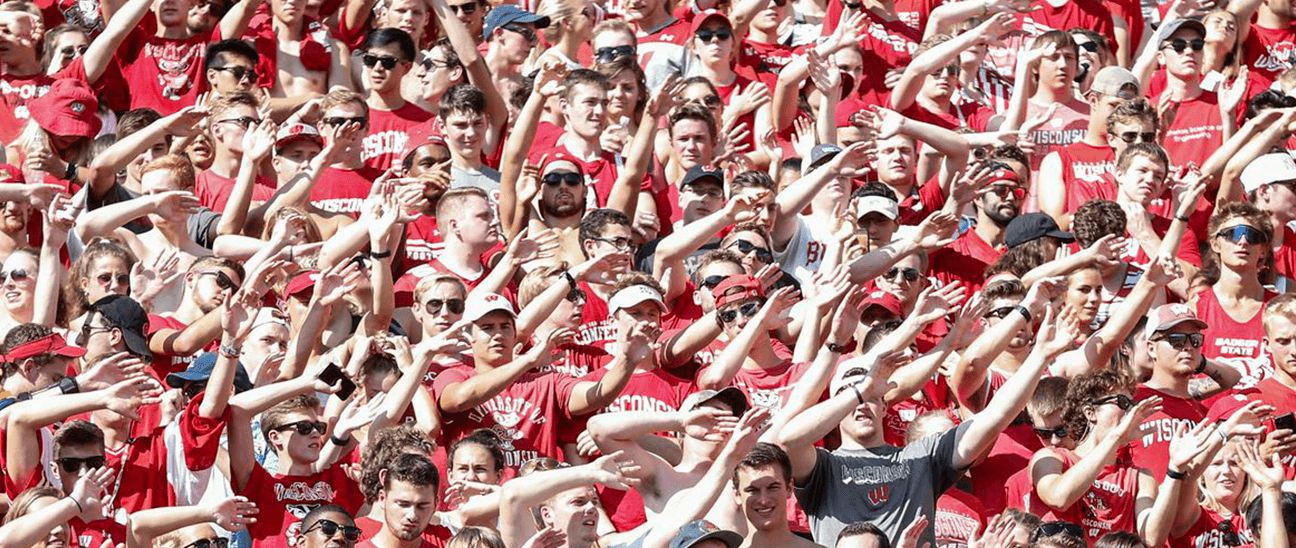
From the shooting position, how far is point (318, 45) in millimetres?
14891

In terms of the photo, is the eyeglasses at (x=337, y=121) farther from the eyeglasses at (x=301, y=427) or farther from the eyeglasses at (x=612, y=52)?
the eyeglasses at (x=301, y=427)

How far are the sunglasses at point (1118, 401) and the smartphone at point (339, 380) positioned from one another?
10.3 ft

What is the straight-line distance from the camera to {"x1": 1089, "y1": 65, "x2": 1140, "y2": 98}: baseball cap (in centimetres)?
1473

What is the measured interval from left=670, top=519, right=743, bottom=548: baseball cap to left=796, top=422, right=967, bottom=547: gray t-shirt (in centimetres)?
73

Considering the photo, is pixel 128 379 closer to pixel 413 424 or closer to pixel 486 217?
pixel 413 424

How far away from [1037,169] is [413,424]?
4.58 metres

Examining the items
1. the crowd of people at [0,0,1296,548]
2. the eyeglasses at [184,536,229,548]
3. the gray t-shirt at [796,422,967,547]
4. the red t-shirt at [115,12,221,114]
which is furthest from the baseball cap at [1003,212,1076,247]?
the eyeglasses at [184,536,229,548]

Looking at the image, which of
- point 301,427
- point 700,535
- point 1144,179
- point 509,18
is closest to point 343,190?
point 509,18

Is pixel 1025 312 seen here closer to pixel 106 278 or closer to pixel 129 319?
pixel 129 319

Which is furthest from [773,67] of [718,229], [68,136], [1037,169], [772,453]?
[772,453]

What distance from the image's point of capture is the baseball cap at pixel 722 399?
435 inches

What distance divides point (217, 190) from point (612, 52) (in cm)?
225

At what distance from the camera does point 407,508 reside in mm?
10500

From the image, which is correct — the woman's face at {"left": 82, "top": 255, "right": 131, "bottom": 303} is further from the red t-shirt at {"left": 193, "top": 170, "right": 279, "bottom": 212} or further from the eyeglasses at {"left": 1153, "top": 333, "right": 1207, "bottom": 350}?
the eyeglasses at {"left": 1153, "top": 333, "right": 1207, "bottom": 350}
